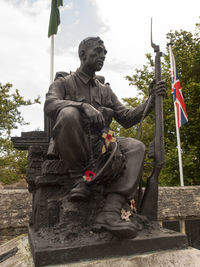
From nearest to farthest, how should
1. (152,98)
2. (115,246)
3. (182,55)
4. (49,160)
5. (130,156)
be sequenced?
(115,246) < (130,156) < (49,160) < (152,98) < (182,55)

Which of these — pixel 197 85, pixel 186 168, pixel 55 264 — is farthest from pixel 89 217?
pixel 197 85

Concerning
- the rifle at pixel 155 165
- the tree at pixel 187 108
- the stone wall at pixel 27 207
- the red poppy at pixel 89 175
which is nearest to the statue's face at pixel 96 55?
the rifle at pixel 155 165

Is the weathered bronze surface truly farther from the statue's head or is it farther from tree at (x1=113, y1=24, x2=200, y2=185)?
tree at (x1=113, y1=24, x2=200, y2=185)

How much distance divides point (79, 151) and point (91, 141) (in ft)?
0.65

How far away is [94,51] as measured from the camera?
8.95 feet

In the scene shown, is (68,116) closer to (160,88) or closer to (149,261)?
(160,88)

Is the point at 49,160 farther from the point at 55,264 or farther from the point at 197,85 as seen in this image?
the point at 197,85

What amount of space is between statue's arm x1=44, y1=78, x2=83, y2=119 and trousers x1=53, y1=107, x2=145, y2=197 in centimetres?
13

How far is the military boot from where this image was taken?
1.71 meters

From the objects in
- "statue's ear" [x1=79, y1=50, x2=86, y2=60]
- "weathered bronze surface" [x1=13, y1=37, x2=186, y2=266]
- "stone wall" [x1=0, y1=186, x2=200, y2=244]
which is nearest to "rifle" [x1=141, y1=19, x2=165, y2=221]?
"weathered bronze surface" [x1=13, y1=37, x2=186, y2=266]

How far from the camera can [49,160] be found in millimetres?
2627

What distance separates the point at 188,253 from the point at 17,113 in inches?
462

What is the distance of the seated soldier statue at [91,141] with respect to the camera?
2.13 meters

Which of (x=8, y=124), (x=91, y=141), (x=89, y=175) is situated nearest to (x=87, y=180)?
(x=89, y=175)
